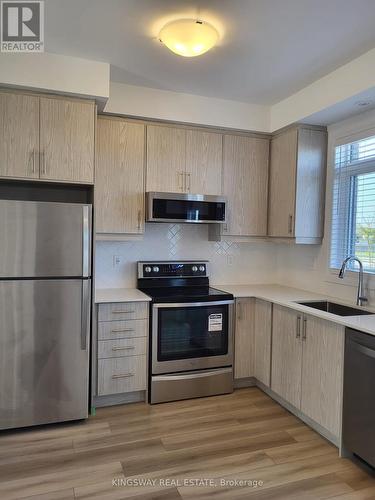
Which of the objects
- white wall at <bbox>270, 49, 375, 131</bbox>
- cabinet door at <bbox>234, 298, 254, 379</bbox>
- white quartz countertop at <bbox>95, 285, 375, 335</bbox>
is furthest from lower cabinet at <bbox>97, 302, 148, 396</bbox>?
white wall at <bbox>270, 49, 375, 131</bbox>

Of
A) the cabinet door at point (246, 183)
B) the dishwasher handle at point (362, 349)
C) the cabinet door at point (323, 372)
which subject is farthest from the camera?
the cabinet door at point (246, 183)

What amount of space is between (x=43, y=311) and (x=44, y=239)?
501 millimetres

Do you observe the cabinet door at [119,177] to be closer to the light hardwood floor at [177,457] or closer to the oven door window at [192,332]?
the oven door window at [192,332]

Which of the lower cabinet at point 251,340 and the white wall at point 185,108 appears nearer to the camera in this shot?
the white wall at point 185,108

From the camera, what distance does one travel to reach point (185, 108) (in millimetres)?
3252

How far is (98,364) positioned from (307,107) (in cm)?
270

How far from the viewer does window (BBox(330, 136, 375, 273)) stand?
2887 millimetres

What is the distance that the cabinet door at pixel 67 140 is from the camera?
2598 millimetres

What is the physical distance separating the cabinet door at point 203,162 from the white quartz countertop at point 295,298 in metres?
0.98

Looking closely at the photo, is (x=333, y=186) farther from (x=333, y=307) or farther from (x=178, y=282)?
(x=178, y=282)

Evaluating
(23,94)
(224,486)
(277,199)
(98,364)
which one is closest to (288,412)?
(224,486)

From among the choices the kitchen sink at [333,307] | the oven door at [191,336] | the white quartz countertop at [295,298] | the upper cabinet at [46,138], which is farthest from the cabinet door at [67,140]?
the kitchen sink at [333,307]

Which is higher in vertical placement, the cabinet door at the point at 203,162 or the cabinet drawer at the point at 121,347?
the cabinet door at the point at 203,162

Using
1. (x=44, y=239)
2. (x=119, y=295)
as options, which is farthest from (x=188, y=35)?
(x=119, y=295)
